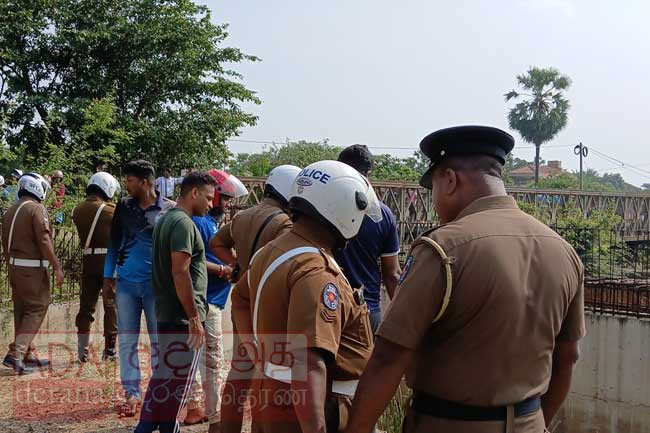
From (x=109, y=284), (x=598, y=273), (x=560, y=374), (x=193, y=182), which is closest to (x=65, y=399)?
(x=109, y=284)

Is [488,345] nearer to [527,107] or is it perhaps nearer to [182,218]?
[182,218]

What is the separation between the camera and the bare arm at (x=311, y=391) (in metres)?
2.40

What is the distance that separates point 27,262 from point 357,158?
12.3 feet

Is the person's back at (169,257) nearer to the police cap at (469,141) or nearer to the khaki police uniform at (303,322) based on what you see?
the khaki police uniform at (303,322)

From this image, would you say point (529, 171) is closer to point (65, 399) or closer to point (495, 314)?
point (65, 399)

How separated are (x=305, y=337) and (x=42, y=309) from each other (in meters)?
5.32

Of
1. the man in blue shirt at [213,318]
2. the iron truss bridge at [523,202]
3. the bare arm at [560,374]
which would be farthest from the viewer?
the iron truss bridge at [523,202]

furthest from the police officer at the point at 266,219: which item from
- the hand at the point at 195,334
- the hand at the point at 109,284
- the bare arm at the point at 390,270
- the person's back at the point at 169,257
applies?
the hand at the point at 109,284

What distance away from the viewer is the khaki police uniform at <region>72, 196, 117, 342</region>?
704 centimetres

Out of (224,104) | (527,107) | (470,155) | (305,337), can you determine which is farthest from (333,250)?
(527,107)

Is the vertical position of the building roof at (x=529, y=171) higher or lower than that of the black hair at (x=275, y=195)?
higher

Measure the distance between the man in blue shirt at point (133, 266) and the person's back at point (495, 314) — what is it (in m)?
3.51

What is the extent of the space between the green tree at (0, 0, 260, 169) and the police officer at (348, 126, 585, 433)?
62.7ft

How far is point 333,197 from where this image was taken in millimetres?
2689
